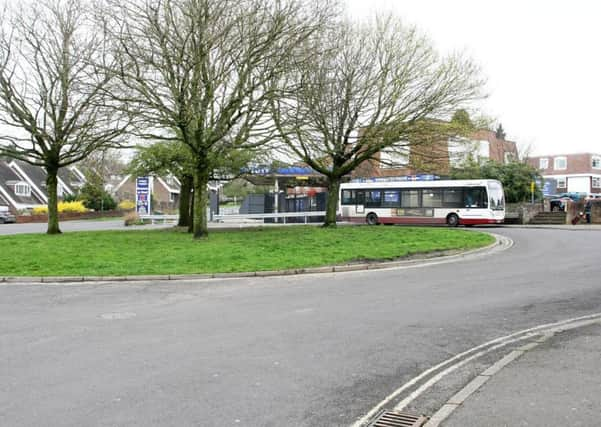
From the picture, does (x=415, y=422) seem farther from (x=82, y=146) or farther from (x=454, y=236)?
(x=82, y=146)

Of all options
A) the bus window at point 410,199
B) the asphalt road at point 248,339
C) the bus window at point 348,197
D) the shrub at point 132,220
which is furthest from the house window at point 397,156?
the shrub at point 132,220

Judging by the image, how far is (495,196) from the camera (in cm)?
3475

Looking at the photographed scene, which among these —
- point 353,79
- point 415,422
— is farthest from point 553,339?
point 353,79

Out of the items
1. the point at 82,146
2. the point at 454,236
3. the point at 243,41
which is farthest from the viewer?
the point at 82,146

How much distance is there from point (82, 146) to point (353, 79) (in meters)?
12.4

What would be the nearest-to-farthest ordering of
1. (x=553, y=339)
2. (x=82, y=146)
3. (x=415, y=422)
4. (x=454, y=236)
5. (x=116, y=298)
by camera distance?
(x=415, y=422) → (x=553, y=339) → (x=116, y=298) → (x=454, y=236) → (x=82, y=146)

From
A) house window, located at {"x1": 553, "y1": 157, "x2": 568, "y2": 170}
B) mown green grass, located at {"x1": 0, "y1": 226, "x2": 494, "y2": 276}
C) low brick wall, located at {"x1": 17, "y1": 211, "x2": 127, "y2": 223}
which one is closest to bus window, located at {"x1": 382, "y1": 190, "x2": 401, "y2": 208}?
mown green grass, located at {"x1": 0, "y1": 226, "x2": 494, "y2": 276}

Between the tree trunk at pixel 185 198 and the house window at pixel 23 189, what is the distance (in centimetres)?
4424

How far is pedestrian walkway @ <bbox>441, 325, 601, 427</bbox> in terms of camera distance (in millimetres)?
4602

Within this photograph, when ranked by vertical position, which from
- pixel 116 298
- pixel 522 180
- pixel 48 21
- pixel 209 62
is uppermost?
pixel 48 21

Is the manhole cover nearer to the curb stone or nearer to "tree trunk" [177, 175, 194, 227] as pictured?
the curb stone

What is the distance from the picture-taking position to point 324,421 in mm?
4758

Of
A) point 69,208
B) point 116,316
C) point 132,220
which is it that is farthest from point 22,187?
point 116,316

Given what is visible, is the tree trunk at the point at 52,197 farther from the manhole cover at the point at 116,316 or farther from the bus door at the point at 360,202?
the bus door at the point at 360,202
